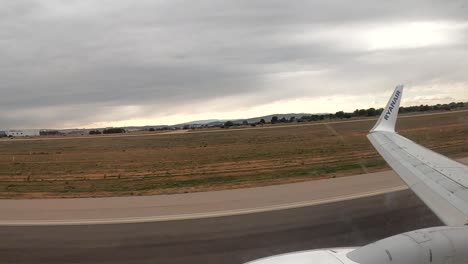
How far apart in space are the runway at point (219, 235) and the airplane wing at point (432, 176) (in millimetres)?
1459

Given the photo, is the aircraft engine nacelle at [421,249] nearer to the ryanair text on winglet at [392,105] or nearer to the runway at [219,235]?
the runway at [219,235]

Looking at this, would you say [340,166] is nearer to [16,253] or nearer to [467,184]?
[467,184]

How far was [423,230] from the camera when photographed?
3678 mm

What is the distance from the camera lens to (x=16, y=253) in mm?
8031

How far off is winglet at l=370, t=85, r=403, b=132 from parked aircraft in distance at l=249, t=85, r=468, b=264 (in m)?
1.48

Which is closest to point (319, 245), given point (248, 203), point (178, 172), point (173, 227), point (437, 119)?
point (173, 227)

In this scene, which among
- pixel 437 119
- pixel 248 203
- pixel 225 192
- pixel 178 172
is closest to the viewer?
pixel 248 203

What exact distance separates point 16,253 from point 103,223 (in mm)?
2403

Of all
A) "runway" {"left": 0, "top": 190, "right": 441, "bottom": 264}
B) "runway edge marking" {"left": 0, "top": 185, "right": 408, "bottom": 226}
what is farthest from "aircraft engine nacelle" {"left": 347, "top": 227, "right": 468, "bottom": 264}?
"runway edge marking" {"left": 0, "top": 185, "right": 408, "bottom": 226}

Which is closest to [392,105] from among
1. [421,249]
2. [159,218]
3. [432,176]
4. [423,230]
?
[432,176]

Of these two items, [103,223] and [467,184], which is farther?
[103,223]

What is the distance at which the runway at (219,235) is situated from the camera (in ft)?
24.4

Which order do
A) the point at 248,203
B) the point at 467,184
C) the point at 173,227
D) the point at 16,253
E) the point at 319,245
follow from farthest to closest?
the point at 248,203 → the point at 173,227 → the point at 16,253 → the point at 319,245 → the point at 467,184

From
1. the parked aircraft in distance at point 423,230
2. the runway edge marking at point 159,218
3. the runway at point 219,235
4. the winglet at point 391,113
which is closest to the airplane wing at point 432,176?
the parked aircraft in distance at point 423,230
